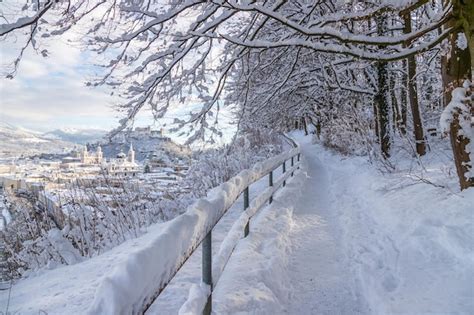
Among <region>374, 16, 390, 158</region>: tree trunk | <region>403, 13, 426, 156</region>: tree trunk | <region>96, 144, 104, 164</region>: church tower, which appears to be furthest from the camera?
<region>374, 16, 390, 158</region>: tree trunk

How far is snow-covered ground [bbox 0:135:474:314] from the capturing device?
3.57 m

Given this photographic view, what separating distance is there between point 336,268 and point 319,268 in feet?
0.73

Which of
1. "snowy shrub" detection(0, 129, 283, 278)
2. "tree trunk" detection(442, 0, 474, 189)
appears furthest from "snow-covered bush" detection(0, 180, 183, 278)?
"tree trunk" detection(442, 0, 474, 189)

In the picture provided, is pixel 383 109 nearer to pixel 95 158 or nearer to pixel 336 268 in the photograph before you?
pixel 336 268

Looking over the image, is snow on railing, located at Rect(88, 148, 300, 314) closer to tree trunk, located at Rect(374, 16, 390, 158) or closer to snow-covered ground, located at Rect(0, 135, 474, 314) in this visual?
snow-covered ground, located at Rect(0, 135, 474, 314)

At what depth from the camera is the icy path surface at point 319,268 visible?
3.96 metres

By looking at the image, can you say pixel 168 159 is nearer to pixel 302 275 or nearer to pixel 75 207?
pixel 75 207

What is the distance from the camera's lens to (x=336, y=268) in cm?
500

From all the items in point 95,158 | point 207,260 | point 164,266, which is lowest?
point 207,260

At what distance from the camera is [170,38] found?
259 inches

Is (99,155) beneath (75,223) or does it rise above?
above

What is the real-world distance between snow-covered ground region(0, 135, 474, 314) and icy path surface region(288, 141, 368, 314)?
1 centimetres

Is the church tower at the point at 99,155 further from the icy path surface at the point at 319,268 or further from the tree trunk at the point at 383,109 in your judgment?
the tree trunk at the point at 383,109

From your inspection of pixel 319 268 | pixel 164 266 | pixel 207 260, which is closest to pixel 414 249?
pixel 319 268
